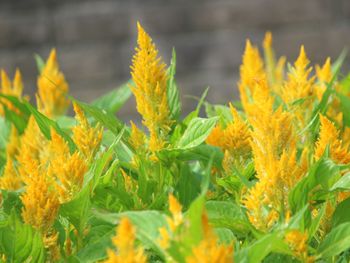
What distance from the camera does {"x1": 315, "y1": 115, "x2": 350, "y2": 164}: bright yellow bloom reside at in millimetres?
1446

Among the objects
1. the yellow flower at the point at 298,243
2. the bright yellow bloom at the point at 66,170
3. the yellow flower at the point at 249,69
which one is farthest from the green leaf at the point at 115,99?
the yellow flower at the point at 298,243

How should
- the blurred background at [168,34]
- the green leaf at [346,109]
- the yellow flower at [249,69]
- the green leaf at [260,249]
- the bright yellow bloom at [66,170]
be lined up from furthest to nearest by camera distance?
the blurred background at [168,34]
the yellow flower at [249,69]
the green leaf at [346,109]
the bright yellow bloom at [66,170]
the green leaf at [260,249]

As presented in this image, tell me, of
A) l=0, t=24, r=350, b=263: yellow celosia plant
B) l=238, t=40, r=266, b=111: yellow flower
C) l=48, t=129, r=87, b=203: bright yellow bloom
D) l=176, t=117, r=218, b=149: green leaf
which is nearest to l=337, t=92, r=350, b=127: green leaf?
l=0, t=24, r=350, b=263: yellow celosia plant

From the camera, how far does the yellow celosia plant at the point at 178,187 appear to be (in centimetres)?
127

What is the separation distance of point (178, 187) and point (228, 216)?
23 cm

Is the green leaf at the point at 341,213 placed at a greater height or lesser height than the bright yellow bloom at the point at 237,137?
lesser

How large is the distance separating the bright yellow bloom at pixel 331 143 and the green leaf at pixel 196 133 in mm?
184

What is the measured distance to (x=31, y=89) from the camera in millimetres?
6938

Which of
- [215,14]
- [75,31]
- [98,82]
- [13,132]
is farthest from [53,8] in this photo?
[13,132]

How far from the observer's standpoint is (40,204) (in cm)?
137

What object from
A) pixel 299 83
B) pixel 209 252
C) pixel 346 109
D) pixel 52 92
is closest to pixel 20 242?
pixel 209 252

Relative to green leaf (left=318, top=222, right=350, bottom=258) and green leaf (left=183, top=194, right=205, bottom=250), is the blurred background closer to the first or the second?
green leaf (left=318, top=222, right=350, bottom=258)

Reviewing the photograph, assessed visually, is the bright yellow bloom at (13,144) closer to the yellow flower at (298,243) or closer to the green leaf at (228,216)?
the green leaf at (228,216)

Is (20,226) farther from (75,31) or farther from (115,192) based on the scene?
(75,31)
